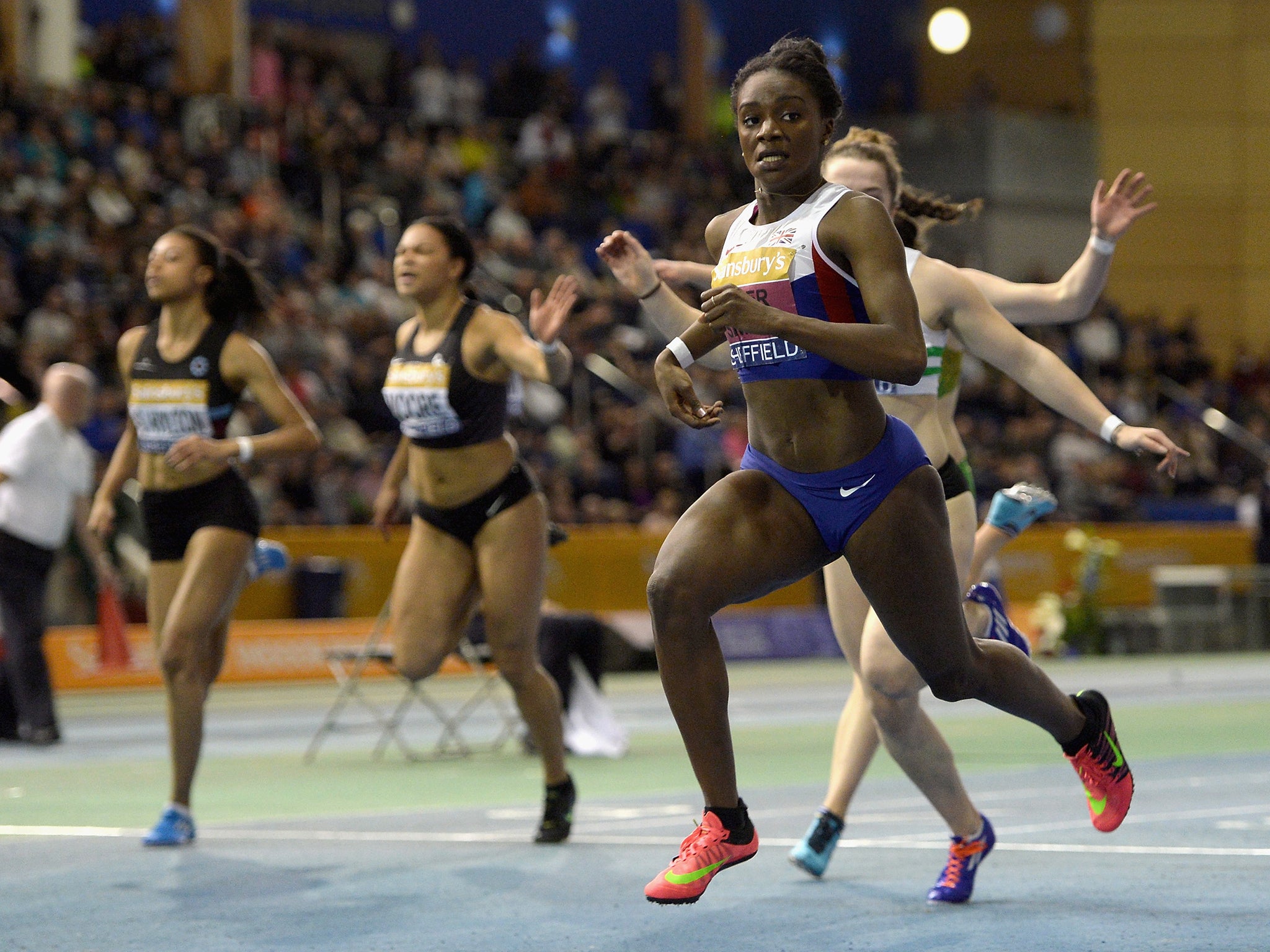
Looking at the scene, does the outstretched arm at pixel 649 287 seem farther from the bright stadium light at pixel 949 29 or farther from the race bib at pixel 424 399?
the bright stadium light at pixel 949 29

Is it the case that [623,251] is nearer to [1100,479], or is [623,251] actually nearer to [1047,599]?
[1047,599]

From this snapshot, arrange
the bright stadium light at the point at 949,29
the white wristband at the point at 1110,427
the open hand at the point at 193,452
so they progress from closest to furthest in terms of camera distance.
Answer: the white wristband at the point at 1110,427, the open hand at the point at 193,452, the bright stadium light at the point at 949,29

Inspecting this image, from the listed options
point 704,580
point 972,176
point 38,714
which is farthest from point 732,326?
point 972,176

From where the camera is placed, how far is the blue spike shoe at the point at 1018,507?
6223 mm

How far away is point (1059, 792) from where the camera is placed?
28.4 ft

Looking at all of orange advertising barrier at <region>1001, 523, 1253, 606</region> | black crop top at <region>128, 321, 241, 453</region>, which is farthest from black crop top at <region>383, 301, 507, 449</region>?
orange advertising barrier at <region>1001, 523, 1253, 606</region>

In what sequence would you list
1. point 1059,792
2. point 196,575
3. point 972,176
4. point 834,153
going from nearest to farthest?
point 834,153 → point 196,575 → point 1059,792 → point 972,176

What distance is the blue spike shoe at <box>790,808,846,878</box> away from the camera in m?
6.03

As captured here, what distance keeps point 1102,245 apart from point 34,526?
26.4 feet

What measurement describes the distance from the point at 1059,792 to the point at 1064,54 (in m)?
26.5

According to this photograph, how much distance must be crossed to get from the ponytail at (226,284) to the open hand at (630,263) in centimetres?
264

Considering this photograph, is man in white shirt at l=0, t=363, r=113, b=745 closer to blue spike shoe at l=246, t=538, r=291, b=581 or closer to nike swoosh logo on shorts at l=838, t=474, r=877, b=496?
blue spike shoe at l=246, t=538, r=291, b=581

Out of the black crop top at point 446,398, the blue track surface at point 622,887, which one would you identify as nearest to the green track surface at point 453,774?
the blue track surface at point 622,887

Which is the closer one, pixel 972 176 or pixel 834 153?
pixel 834 153
